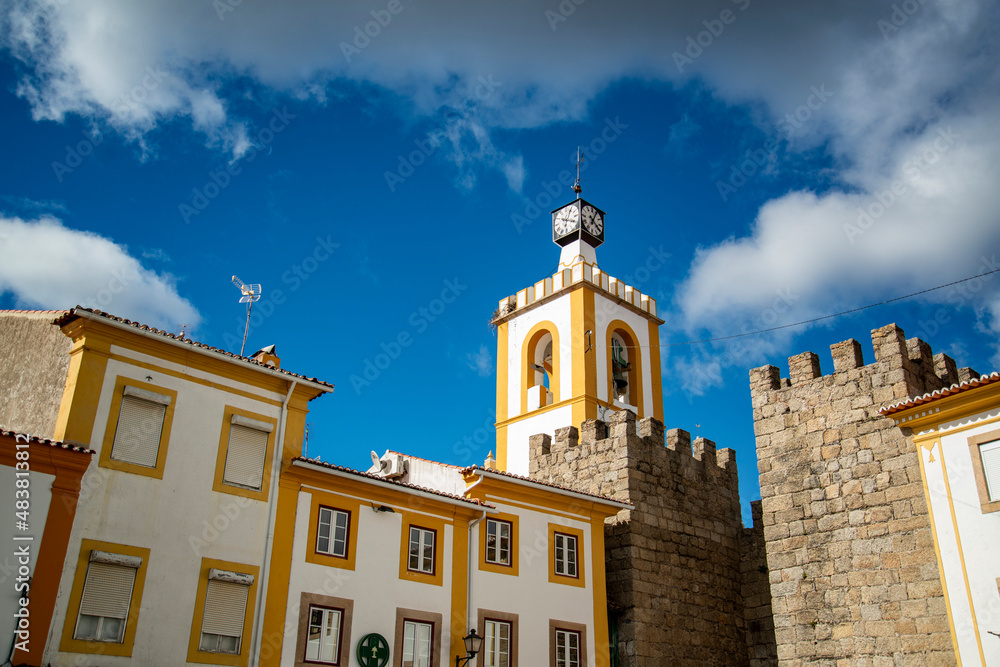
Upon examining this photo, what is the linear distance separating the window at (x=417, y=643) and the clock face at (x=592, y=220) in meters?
25.2

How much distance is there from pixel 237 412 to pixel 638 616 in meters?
10.5

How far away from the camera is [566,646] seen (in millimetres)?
19172

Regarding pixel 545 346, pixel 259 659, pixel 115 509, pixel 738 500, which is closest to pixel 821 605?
pixel 738 500

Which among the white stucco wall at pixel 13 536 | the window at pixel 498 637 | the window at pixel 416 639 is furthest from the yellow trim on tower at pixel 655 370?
the white stucco wall at pixel 13 536

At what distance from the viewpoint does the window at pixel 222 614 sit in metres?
14.9

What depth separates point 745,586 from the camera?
77.9ft

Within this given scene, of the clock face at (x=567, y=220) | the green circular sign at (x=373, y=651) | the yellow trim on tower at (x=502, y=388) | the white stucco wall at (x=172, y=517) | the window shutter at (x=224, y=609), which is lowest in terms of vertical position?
the green circular sign at (x=373, y=651)

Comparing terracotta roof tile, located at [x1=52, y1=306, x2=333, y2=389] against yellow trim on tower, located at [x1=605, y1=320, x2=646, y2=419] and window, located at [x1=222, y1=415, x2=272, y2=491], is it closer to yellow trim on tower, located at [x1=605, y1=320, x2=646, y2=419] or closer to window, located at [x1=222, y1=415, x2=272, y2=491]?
window, located at [x1=222, y1=415, x2=272, y2=491]

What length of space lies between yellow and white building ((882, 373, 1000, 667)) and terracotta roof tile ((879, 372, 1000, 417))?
2cm

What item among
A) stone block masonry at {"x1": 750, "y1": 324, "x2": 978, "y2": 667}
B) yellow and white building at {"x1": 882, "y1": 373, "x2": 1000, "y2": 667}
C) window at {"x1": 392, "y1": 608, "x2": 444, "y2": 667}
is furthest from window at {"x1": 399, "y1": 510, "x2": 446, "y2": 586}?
yellow and white building at {"x1": 882, "y1": 373, "x2": 1000, "y2": 667}

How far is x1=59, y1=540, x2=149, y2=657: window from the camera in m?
13.7

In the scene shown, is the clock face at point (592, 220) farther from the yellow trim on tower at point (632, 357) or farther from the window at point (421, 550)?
the window at point (421, 550)

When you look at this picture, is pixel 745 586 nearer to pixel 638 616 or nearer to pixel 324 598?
pixel 638 616

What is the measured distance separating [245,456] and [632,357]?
22.7 meters
